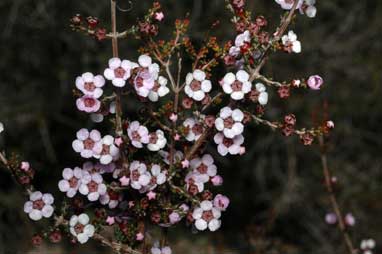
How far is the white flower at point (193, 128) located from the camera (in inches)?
80.6

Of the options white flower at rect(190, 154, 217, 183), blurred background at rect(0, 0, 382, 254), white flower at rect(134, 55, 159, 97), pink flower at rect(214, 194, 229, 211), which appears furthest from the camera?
blurred background at rect(0, 0, 382, 254)

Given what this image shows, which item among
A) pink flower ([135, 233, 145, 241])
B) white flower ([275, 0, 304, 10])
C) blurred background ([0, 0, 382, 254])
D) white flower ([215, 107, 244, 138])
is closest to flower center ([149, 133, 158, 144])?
white flower ([215, 107, 244, 138])

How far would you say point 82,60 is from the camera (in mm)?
5477

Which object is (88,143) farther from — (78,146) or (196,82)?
(196,82)

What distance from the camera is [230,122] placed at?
6.38 feet

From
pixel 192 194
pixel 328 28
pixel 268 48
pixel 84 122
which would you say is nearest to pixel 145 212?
pixel 192 194

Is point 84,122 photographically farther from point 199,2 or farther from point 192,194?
point 192,194

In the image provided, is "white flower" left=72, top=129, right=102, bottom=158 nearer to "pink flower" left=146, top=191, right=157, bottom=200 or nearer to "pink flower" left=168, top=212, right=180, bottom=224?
"pink flower" left=146, top=191, right=157, bottom=200

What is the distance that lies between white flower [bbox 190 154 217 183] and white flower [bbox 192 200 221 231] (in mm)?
109

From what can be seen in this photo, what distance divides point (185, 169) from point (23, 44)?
398 centimetres

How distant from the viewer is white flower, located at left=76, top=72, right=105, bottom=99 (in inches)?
75.7

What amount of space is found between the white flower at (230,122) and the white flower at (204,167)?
185 millimetres

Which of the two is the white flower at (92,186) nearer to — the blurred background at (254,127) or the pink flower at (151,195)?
the pink flower at (151,195)

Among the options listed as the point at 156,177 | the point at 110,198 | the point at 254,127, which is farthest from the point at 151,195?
the point at 254,127
